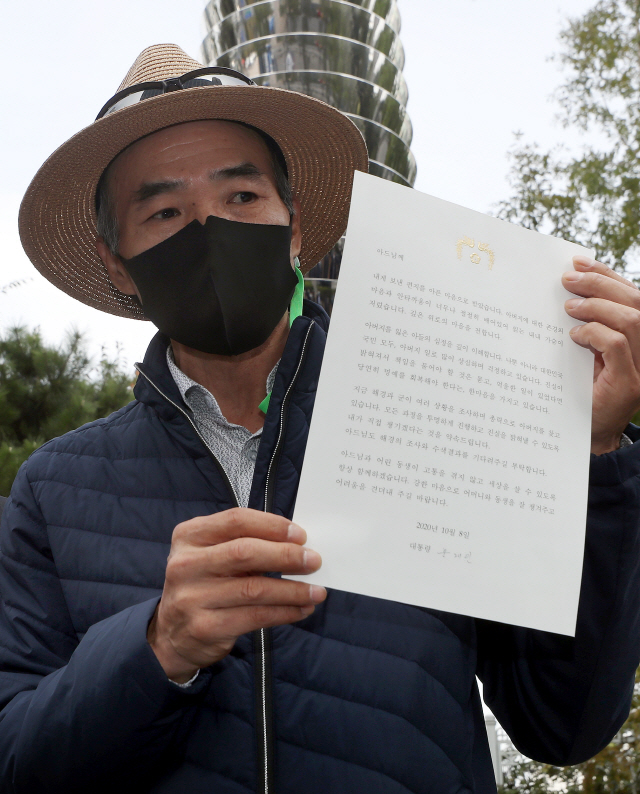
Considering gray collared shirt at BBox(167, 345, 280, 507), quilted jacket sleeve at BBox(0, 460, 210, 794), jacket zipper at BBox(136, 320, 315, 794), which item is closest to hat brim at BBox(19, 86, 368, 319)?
gray collared shirt at BBox(167, 345, 280, 507)

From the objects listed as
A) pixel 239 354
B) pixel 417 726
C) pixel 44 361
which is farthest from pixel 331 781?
pixel 44 361

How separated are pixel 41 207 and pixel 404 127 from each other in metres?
2.93

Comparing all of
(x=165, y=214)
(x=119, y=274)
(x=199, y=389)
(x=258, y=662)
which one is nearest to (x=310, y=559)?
(x=258, y=662)

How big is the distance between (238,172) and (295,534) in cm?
110

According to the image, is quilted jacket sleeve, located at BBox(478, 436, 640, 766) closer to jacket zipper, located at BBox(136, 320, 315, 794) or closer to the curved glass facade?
jacket zipper, located at BBox(136, 320, 315, 794)

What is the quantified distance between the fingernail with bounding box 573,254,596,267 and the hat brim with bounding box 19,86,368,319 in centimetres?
94

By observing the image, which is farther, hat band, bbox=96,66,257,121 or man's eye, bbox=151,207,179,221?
hat band, bbox=96,66,257,121

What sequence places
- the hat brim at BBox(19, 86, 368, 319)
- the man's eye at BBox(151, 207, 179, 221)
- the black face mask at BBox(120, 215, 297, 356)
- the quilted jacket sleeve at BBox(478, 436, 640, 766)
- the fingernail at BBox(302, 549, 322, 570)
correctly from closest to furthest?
the fingernail at BBox(302, 549, 322, 570) → the quilted jacket sleeve at BBox(478, 436, 640, 766) → the black face mask at BBox(120, 215, 297, 356) → the man's eye at BBox(151, 207, 179, 221) → the hat brim at BBox(19, 86, 368, 319)

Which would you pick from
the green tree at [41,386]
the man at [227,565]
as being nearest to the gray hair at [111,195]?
the man at [227,565]

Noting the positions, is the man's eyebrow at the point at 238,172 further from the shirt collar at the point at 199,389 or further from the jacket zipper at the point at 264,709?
the jacket zipper at the point at 264,709

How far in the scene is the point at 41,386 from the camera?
21.5ft

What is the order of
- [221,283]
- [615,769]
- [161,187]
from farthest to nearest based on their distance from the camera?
[615,769] < [161,187] < [221,283]

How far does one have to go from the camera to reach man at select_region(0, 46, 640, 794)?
120 centimetres

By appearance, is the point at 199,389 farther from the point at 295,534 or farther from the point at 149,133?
the point at 295,534
